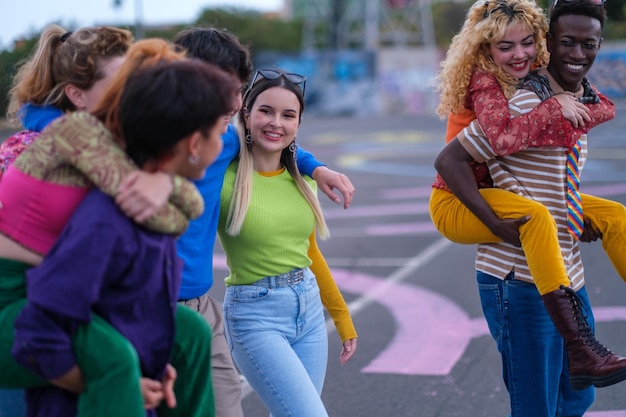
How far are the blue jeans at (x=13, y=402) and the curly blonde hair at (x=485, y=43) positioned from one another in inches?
81.0

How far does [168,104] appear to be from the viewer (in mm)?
2021

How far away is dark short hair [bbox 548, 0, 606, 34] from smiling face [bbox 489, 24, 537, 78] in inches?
4.3

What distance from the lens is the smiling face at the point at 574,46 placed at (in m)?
3.33

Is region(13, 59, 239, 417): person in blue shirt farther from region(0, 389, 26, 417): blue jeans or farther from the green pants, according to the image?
region(0, 389, 26, 417): blue jeans

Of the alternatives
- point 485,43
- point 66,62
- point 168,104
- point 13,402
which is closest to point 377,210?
point 485,43

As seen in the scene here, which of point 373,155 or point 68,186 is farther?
point 373,155

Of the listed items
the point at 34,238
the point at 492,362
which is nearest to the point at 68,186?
the point at 34,238

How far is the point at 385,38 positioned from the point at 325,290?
63894mm

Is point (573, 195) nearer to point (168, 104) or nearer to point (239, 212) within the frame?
point (239, 212)

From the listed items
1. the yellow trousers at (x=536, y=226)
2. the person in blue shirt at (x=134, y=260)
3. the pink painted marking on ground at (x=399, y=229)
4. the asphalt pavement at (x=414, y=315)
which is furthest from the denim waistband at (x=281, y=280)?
the pink painted marking on ground at (x=399, y=229)

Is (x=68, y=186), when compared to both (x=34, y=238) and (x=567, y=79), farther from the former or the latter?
(x=567, y=79)

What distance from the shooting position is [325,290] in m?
3.78

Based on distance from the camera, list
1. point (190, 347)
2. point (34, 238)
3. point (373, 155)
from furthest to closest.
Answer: point (373, 155)
point (190, 347)
point (34, 238)

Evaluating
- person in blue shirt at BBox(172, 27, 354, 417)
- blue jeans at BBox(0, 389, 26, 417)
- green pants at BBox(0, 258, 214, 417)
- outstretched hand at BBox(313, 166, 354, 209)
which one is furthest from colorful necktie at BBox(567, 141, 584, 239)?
blue jeans at BBox(0, 389, 26, 417)
